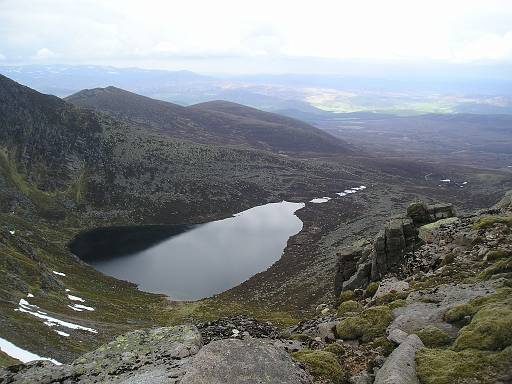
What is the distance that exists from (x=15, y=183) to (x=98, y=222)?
28.3m

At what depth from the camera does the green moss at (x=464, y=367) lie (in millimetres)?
12062

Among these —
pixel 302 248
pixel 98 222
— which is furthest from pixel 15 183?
pixel 302 248

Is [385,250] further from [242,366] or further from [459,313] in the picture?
[242,366]

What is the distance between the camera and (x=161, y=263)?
346 ft

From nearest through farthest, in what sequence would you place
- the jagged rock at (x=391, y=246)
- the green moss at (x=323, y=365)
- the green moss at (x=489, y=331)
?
the green moss at (x=489, y=331), the green moss at (x=323, y=365), the jagged rock at (x=391, y=246)

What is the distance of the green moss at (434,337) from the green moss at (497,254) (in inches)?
501

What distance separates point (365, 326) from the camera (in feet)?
63.4

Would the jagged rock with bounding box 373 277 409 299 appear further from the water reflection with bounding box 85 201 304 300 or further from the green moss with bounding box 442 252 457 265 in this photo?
the water reflection with bounding box 85 201 304 300

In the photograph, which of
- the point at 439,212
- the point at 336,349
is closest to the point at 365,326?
the point at 336,349

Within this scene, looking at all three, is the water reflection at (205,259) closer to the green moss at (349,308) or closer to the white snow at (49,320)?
the white snow at (49,320)

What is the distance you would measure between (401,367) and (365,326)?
6.14 m

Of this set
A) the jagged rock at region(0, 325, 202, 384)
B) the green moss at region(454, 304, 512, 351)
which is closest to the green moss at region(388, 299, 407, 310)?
the green moss at region(454, 304, 512, 351)

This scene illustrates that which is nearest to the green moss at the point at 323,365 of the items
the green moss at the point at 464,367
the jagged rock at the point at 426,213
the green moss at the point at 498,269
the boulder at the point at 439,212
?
the green moss at the point at 464,367

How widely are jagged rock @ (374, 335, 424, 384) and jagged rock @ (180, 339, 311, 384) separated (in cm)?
240
